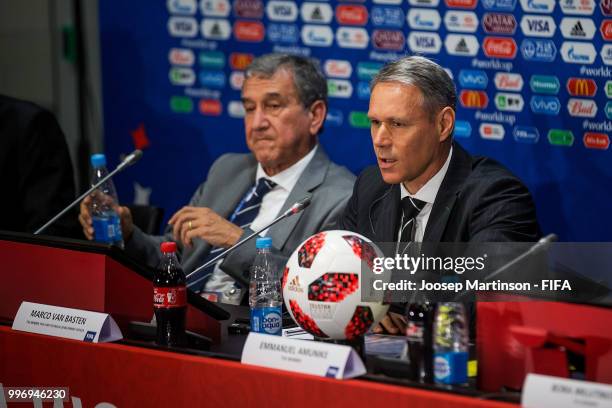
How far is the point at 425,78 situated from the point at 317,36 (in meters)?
1.45

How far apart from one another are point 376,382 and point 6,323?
1.24 m

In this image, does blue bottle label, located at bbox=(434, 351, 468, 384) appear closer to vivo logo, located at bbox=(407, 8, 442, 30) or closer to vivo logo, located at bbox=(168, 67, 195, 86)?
vivo logo, located at bbox=(407, 8, 442, 30)

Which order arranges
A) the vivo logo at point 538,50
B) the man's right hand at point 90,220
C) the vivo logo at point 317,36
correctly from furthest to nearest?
the vivo logo at point 317,36 < the vivo logo at point 538,50 < the man's right hand at point 90,220

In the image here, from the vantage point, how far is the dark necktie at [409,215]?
3408mm

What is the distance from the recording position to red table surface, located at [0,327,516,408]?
2311 mm

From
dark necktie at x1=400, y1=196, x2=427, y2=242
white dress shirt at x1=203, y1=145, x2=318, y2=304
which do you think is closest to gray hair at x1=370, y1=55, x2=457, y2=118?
dark necktie at x1=400, y1=196, x2=427, y2=242

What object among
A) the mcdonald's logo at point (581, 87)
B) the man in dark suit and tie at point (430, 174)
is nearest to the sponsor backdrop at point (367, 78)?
the mcdonald's logo at point (581, 87)

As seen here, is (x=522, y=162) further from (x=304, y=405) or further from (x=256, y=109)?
(x=304, y=405)

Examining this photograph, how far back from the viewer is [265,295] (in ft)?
10.1

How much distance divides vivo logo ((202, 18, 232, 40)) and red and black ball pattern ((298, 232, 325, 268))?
8.54 ft

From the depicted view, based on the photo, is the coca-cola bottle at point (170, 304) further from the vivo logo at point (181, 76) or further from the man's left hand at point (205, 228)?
the vivo logo at point (181, 76)

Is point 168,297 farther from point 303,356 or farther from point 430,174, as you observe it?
point 430,174

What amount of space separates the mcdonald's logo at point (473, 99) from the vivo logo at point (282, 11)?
0.96 metres

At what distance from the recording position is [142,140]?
5332 mm
